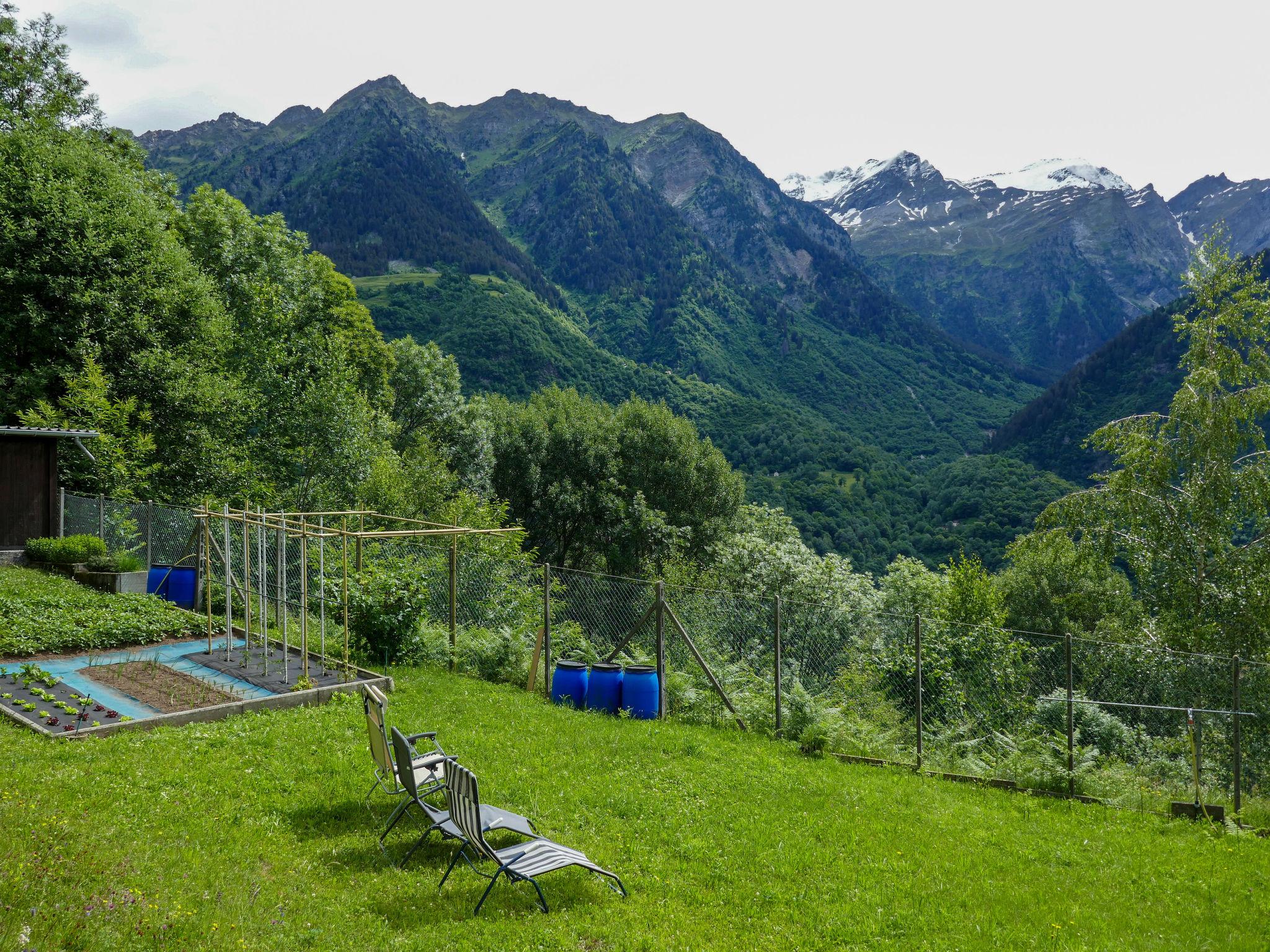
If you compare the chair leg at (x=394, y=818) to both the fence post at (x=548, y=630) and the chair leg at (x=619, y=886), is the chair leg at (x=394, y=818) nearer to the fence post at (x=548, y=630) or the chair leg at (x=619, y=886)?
the chair leg at (x=619, y=886)

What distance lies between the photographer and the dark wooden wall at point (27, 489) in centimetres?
2000

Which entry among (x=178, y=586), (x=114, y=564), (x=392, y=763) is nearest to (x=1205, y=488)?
(x=392, y=763)

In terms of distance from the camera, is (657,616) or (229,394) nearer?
(657,616)

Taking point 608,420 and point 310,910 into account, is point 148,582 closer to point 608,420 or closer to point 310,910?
point 310,910

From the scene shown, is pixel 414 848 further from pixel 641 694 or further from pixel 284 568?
pixel 284 568

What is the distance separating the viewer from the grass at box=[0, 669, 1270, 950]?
5305mm

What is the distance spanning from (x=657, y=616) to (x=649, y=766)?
2.94 meters

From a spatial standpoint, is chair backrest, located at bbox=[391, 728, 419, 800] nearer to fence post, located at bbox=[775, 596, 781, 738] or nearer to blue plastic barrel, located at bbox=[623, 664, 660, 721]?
blue plastic barrel, located at bbox=[623, 664, 660, 721]

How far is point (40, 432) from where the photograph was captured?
63.8 ft

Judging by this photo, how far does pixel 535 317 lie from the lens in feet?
360

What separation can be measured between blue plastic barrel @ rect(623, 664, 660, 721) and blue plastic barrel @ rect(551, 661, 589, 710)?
0.67 m

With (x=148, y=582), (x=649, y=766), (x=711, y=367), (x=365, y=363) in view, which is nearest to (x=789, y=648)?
(x=649, y=766)

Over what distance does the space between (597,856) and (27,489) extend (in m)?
20.6

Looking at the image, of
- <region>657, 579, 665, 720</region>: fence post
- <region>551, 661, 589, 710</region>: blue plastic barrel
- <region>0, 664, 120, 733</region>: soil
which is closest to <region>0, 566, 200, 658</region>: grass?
<region>0, 664, 120, 733</region>: soil
